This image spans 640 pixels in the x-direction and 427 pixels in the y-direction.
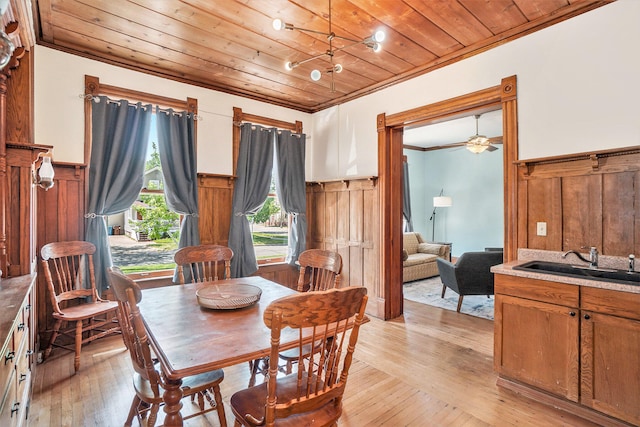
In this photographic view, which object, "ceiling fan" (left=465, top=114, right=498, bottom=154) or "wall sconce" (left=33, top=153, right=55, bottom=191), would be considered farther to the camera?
"ceiling fan" (left=465, top=114, right=498, bottom=154)

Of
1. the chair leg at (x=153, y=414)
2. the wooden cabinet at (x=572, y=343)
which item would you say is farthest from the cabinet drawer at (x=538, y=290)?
the chair leg at (x=153, y=414)

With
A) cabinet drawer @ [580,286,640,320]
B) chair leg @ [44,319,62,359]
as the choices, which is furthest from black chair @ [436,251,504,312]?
chair leg @ [44,319,62,359]

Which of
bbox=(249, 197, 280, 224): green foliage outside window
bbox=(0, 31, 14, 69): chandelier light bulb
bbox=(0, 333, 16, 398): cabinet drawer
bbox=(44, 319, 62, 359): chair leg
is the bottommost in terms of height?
bbox=(44, 319, 62, 359): chair leg

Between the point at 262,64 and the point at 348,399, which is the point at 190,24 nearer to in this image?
the point at 262,64

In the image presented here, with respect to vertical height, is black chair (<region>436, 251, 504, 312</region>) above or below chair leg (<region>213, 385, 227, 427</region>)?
above

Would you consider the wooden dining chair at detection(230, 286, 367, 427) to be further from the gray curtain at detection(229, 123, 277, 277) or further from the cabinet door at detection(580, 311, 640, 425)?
the gray curtain at detection(229, 123, 277, 277)

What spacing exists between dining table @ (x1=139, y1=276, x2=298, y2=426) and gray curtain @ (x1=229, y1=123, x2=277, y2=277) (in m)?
1.97

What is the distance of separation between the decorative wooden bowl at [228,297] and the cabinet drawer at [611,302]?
205cm

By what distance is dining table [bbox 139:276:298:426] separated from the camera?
1.31 meters

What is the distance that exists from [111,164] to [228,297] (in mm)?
2253

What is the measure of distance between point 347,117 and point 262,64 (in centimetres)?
143

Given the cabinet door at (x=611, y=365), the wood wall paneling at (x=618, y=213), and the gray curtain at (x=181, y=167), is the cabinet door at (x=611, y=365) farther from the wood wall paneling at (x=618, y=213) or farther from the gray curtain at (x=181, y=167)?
the gray curtain at (x=181, y=167)

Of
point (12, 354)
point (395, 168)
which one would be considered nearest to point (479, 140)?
point (395, 168)

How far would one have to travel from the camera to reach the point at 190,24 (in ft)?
8.82
